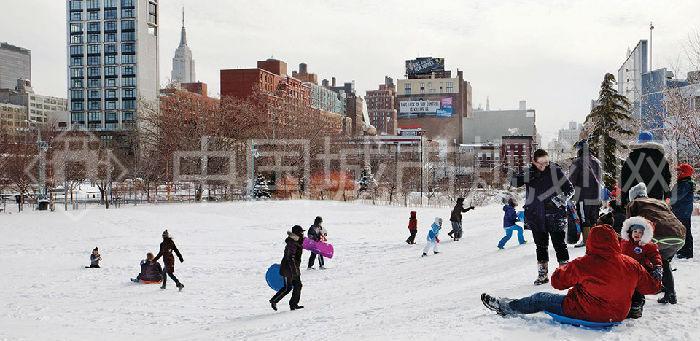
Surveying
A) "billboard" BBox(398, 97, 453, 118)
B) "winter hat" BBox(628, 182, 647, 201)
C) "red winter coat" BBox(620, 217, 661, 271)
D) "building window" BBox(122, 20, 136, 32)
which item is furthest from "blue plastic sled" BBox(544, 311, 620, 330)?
"billboard" BBox(398, 97, 453, 118)

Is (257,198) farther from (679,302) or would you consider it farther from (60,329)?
(679,302)

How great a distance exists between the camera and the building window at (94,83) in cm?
10525

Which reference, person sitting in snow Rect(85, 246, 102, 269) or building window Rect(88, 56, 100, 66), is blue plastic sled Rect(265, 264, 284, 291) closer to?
person sitting in snow Rect(85, 246, 102, 269)

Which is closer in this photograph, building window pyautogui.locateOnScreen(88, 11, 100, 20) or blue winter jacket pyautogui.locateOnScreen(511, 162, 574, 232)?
blue winter jacket pyautogui.locateOnScreen(511, 162, 574, 232)

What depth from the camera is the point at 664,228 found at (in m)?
6.43

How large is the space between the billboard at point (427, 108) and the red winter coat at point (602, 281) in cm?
14860

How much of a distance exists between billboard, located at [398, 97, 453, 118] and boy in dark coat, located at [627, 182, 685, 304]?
148 m

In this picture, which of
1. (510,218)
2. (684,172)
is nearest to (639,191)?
(684,172)

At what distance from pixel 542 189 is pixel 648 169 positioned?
188cm

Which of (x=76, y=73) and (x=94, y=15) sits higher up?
(x=94, y=15)

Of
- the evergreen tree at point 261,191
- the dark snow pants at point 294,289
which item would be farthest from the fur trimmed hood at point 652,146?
the evergreen tree at point 261,191

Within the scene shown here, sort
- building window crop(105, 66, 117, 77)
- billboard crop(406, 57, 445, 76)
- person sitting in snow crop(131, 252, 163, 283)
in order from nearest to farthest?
person sitting in snow crop(131, 252, 163, 283) → building window crop(105, 66, 117, 77) → billboard crop(406, 57, 445, 76)

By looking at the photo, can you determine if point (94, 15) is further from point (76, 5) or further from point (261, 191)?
point (261, 191)

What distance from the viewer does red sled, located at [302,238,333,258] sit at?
48.2 feet
